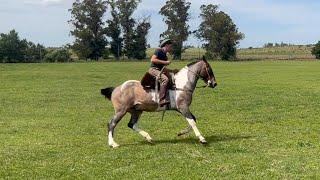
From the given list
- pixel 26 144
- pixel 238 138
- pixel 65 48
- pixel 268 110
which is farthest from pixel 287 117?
pixel 65 48

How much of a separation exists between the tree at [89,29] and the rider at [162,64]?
100 m

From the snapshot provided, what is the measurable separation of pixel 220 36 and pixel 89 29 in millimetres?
27667

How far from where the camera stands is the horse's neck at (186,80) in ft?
52.4

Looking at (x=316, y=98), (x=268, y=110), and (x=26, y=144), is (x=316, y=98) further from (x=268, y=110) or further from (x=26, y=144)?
(x=26, y=144)

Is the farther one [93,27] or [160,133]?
[93,27]

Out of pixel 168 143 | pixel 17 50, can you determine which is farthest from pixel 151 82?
pixel 17 50

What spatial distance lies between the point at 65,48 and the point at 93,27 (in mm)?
7063

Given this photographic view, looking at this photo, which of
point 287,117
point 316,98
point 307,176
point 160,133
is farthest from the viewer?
point 316,98

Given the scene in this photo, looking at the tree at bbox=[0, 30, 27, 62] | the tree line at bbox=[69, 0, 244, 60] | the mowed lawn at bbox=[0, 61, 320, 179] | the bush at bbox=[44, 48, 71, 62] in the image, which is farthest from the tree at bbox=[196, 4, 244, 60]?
the mowed lawn at bbox=[0, 61, 320, 179]

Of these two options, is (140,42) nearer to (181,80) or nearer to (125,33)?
(125,33)

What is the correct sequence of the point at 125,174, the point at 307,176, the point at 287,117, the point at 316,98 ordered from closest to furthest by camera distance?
the point at 307,176, the point at 125,174, the point at 287,117, the point at 316,98

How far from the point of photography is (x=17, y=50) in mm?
107375

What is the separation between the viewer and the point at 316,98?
29.3m

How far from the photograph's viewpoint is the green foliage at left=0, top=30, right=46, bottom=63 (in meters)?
105
